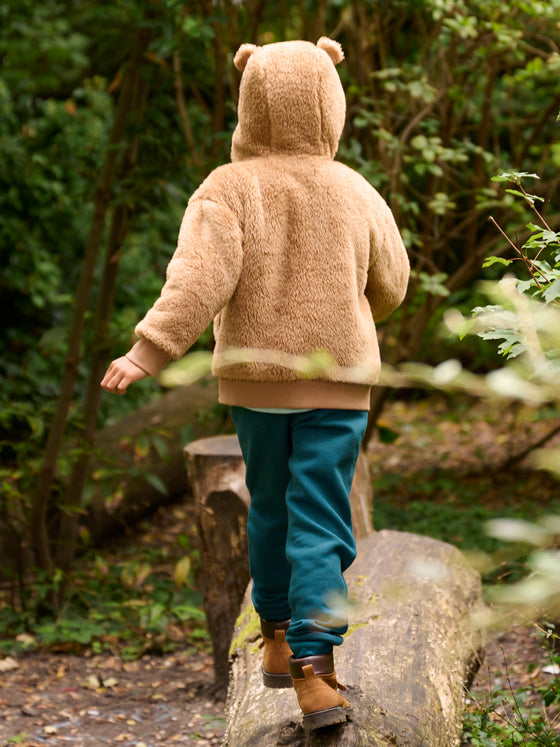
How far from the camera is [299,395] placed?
6.72 ft

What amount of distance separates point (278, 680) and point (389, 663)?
31 cm

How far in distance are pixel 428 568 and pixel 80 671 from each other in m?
2.98

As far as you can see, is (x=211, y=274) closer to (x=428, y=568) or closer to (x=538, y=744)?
(x=428, y=568)

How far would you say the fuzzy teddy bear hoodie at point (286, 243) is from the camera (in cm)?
202

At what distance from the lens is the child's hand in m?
1.80

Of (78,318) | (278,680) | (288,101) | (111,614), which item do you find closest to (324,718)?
(278,680)

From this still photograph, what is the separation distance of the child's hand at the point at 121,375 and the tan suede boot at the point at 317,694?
2.43 feet

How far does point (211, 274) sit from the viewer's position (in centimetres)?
194

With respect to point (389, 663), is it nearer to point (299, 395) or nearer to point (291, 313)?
point (299, 395)

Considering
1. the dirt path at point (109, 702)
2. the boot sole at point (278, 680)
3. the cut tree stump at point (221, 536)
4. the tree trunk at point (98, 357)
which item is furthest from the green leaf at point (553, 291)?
the tree trunk at point (98, 357)

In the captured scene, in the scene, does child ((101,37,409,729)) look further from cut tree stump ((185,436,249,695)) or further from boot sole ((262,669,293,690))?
cut tree stump ((185,436,249,695))

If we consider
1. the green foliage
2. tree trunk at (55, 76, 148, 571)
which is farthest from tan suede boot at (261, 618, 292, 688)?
tree trunk at (55, 76, 148, 571)

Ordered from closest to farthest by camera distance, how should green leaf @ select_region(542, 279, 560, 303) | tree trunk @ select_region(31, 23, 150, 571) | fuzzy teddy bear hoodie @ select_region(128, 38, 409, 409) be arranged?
green leaf @ select_region(542, 279, 560, 303)
fuzzy teddy bear hoodie @ select_region(128, 38, 409, 409)
tree trunk @ select_region(31, 23, 150, 571)

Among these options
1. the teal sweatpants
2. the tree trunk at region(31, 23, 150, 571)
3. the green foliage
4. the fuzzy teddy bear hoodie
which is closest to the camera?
the teal sweatpants
